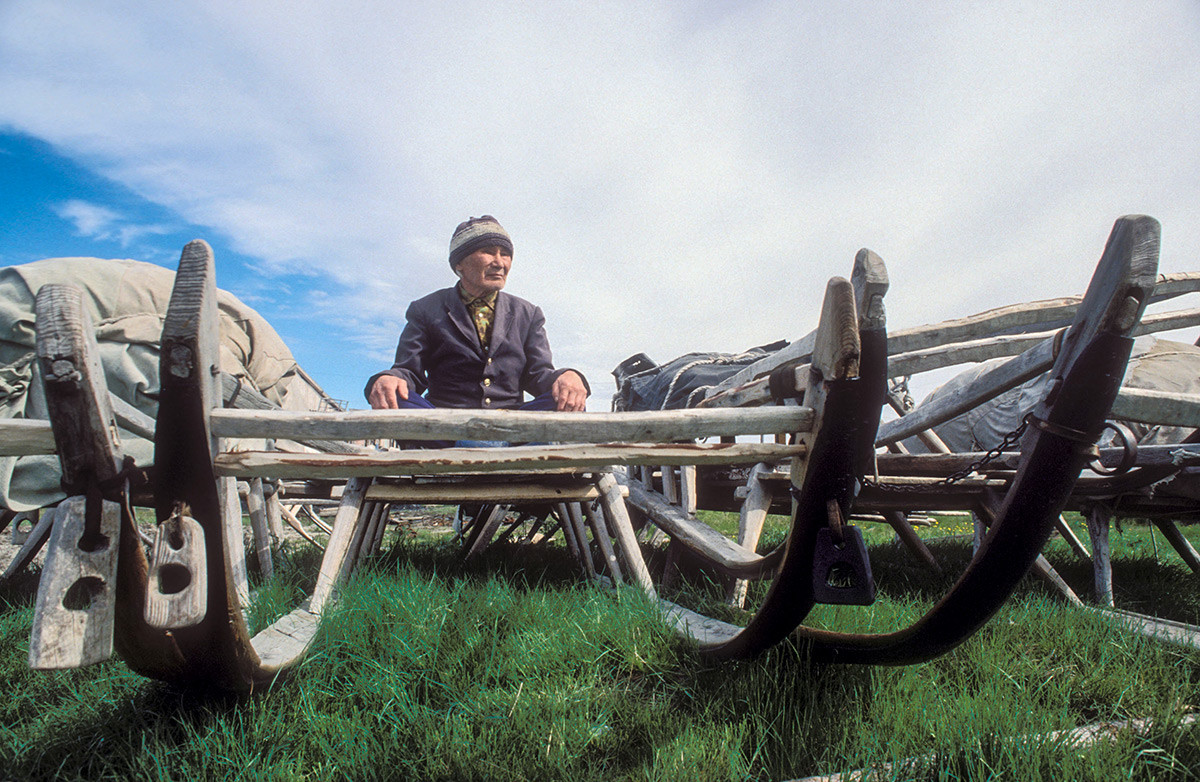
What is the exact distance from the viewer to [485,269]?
3.62 meters

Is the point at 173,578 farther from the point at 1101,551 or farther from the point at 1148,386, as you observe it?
the point at 1148,386

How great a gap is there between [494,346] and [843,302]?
258 cm

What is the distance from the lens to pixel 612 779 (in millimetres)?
1527

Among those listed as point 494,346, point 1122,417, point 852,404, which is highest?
point 494,346

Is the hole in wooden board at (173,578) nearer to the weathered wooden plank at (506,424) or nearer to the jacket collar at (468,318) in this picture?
the weathered wooden plank at (506,424)

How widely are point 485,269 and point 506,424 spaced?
2.35 m

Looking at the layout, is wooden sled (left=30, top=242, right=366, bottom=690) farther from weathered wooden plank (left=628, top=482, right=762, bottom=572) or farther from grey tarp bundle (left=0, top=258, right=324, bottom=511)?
weathered wooden plank (left=628, top=482, right=762, bottom=572)

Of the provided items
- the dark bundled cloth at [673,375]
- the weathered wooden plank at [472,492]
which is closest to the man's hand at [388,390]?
the weathered wooden plank at [472,492]

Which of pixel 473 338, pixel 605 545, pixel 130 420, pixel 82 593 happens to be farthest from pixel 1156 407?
pixel 473 338

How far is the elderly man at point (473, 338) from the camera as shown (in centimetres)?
355

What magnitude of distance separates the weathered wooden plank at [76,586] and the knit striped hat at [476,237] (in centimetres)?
254

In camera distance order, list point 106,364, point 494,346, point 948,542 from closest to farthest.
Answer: point 106,364 < point 494,346 < point 948,542

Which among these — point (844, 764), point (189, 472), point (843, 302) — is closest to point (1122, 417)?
point (843, 302)

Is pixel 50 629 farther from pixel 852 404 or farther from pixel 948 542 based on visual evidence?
pixel 948 542
